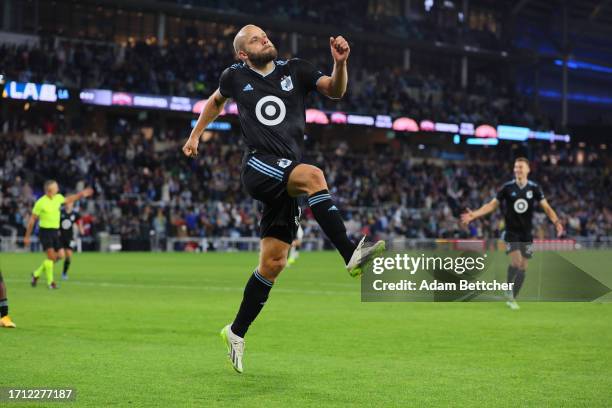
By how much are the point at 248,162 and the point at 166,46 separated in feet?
156

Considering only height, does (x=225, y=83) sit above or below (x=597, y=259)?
above

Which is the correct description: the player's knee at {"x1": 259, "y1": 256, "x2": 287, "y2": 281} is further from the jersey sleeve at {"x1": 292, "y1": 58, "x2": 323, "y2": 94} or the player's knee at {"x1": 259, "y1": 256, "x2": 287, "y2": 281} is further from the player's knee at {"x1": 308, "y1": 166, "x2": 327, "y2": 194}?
the jersey sleeve at {"x1": 292, "y1": 58, "x2": 323, "y2": 94}

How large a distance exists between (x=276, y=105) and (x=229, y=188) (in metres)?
40.7

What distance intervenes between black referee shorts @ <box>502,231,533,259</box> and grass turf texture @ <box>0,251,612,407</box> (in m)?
0.81

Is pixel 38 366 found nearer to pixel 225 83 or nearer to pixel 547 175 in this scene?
pixel 225 83

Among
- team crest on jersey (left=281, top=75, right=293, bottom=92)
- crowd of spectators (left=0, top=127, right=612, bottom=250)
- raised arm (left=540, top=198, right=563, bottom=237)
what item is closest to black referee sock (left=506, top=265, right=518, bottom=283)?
raised arm (left=540, top=198, right=563, bottom=237)

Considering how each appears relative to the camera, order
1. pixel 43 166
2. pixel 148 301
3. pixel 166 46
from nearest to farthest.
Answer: pixel 148 301
pixel 43 166
pixel 166 46

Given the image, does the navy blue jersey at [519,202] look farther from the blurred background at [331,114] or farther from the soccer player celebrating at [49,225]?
the blurred background at [331,114]

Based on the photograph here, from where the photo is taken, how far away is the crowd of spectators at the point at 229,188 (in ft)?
140

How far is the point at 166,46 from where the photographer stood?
54219 mm

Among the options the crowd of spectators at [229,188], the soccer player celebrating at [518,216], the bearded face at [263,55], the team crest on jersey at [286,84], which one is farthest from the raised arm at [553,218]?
the crowd of spectators at [229,188]

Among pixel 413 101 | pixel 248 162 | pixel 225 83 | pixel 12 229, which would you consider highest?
pixel 413 101

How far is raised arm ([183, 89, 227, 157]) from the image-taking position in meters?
8.61

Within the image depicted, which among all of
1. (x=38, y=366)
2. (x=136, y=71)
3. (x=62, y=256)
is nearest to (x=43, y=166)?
(x=136, y=71)
